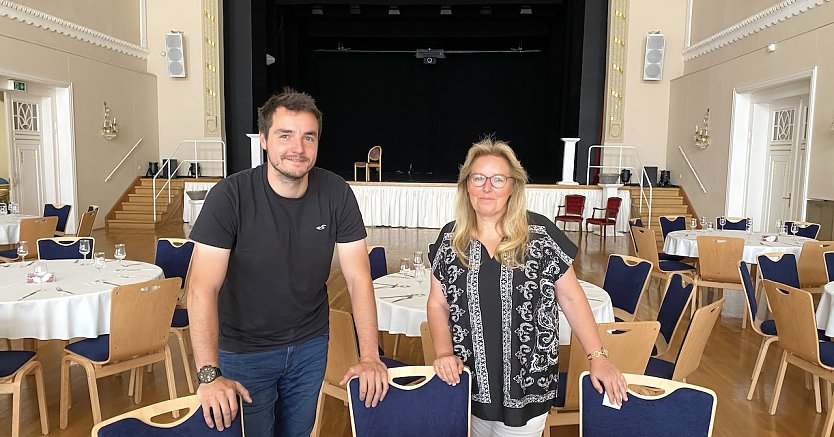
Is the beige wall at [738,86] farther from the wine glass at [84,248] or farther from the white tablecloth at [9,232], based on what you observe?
the white tablecloth at [9,232]

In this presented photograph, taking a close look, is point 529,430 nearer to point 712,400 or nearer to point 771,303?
point 712,400

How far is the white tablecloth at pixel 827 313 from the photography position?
3.41 meters

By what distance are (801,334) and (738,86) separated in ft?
27.9

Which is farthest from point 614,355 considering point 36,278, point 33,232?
point 33,232

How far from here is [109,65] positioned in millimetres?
12555

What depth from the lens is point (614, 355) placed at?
254 centimetres

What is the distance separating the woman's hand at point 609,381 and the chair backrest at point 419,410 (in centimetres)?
37

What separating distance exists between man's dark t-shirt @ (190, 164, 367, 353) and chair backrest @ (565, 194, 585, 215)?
1001 centimetres

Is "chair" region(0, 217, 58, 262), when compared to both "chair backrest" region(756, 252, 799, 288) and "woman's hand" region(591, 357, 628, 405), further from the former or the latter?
"chair backrest" region(756, 252, 799, 288)

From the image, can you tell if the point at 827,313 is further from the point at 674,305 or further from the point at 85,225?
the point at 85,225

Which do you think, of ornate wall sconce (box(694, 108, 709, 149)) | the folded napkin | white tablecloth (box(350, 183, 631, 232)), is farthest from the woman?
ornate wall sconce (box(694, 108, 709, 149))

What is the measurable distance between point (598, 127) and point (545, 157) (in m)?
4.17

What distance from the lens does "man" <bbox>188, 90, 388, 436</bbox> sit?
1681mm

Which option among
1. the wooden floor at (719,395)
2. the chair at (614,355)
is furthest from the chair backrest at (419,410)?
the wooden floor at (719,395)
